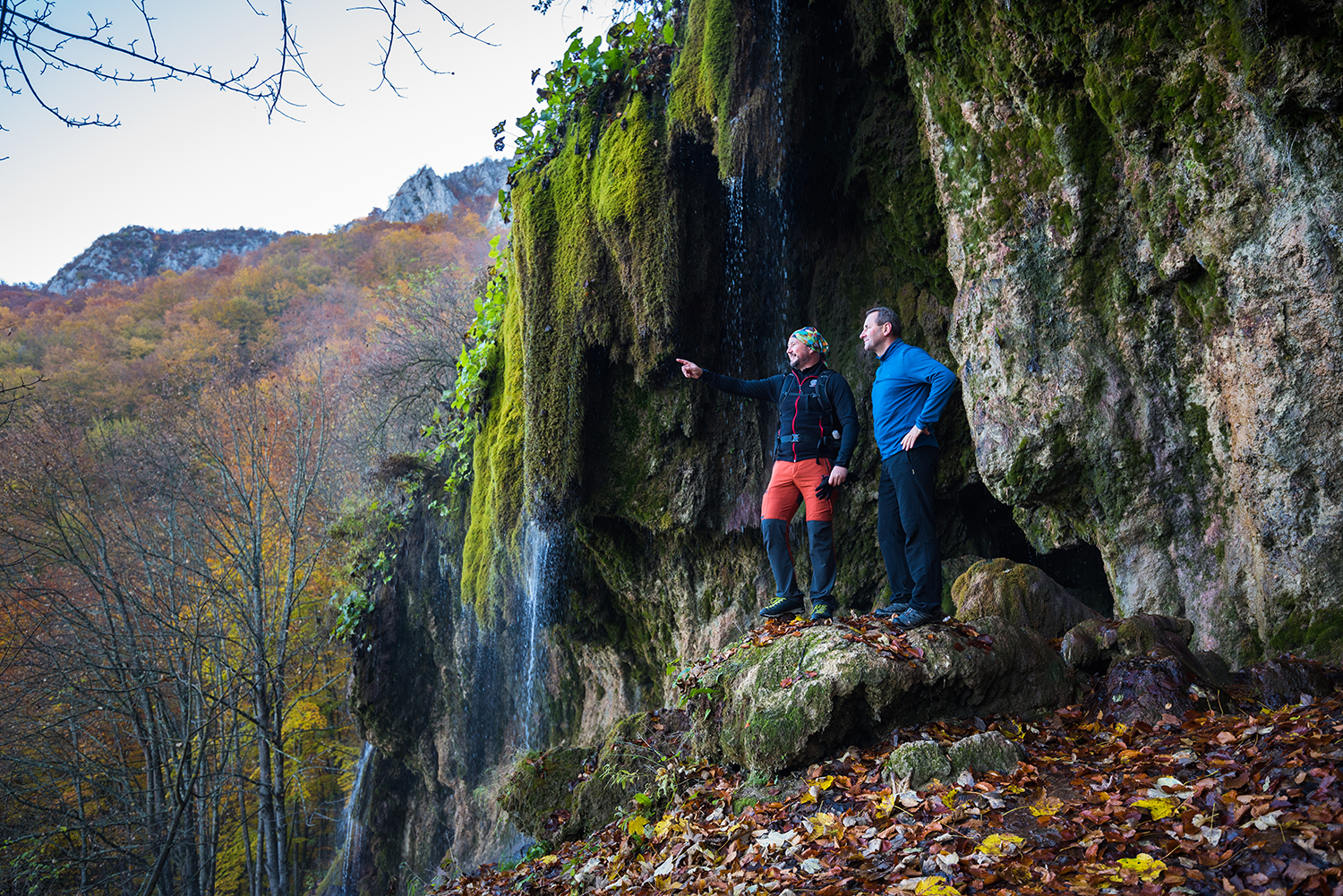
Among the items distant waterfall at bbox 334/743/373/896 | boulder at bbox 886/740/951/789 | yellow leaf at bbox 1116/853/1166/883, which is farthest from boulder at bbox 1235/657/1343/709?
distant waterfall at bbox 334/743/373/896

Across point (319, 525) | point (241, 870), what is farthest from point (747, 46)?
point (241, 870)

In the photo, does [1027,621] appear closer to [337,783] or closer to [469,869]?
[469,869]

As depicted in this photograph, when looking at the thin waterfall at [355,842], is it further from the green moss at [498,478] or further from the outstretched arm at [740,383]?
the outstretched arm at [740,383]

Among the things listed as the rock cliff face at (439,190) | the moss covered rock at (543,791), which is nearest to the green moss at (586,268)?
the moss covered rock at (543,791)

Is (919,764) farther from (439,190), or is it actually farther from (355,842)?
(439,190)

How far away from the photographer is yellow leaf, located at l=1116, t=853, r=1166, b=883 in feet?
7.57

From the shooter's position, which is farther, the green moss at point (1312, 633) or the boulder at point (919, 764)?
the green moss at point (1312, 633)

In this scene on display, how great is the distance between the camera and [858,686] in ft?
12.4

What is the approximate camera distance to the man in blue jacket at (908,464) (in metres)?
4.35

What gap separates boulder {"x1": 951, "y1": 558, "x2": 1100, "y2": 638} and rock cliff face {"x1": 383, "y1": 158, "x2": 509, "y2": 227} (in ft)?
165

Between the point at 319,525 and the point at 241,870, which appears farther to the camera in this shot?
the point at 319,525

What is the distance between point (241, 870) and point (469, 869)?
9.20 metres

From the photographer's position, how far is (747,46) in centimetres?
655

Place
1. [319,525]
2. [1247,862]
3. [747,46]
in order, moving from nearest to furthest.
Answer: [1247,862] → [747,46] → [319,525]
